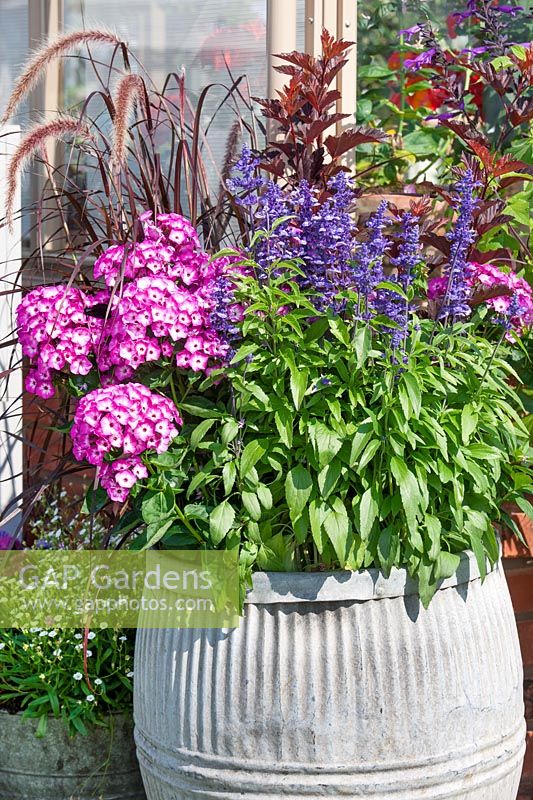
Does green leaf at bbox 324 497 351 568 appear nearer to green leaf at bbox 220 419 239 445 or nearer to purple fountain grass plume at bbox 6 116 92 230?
Result: green leaf at bbox 220 419 239 445

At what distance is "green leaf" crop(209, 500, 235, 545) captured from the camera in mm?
1840

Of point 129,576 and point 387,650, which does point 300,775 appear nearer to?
point 387,650

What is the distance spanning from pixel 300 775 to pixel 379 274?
35.5 inches

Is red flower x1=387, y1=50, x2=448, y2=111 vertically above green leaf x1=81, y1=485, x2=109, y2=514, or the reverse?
red flower x1=387, y1=50, x2=448, y2=111

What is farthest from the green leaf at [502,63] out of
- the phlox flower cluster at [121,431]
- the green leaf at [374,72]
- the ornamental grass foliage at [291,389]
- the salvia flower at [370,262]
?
the phlox flower cluster at [121,431]

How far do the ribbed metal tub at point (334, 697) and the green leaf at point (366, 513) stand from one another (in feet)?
0.30

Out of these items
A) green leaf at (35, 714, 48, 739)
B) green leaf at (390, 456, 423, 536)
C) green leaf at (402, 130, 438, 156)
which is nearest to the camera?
green leaf at (390, 456, 423, 536)

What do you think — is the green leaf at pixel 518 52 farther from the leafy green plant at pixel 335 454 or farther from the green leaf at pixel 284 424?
the green leaf at pixel 284 424

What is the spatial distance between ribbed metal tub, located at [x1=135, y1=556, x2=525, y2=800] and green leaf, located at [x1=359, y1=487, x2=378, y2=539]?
9cm

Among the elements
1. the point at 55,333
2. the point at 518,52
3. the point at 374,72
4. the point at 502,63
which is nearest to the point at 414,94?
the point at 374,72

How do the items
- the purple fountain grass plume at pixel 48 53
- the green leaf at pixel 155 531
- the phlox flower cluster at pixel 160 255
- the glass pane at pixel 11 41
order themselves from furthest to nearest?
1. the glass pane at pixel 11 41
2. the purple fountain grass plume at pixel 48 53
3. the phlox flower cluster at pixel 160 255
4. the green leaf at pixel 155 531

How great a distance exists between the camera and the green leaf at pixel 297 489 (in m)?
1.82

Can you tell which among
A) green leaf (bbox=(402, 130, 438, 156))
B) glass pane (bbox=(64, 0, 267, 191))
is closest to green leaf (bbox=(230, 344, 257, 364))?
glass pane (bbox=(64, 0, 267, 191))

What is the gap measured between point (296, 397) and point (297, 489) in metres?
0.17
